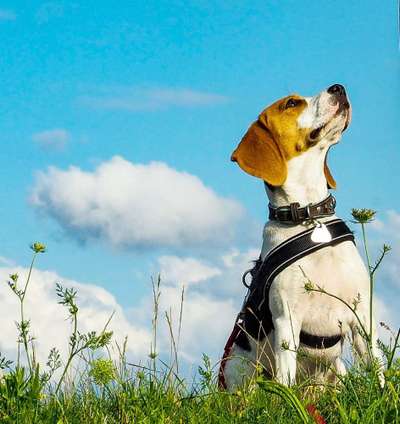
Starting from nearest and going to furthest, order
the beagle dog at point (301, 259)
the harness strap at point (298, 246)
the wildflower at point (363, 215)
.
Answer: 1. the wildflower at point (363, 215)
2. the beagle dog at point (301, 259)
3. the harness strap at point (298, 246)

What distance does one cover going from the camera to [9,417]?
395 cm

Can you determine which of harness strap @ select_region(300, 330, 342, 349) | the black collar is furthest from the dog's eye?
harness strap @ select_region(300, 330, 342, 349)

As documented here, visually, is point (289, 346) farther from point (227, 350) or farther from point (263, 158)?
point (263, 158)

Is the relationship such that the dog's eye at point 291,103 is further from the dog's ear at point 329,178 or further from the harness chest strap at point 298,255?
the harness chest strap at point 298,255

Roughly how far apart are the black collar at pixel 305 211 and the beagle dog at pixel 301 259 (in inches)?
2.4

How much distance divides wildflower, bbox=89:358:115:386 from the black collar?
2633 mm

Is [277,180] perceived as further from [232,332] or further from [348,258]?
[232,332]

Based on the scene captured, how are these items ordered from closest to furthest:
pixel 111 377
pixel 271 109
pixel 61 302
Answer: pixel 61 302 → pixel 111 377 → pixel 271 109

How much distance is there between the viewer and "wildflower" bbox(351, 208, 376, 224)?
353 cm

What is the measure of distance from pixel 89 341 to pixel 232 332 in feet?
10.7

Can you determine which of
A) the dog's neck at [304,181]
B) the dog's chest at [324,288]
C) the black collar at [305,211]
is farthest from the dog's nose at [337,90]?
the dog's chest at [324,288]

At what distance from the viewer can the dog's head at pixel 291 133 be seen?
268 inches

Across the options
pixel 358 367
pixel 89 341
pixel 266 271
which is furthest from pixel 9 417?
pixel 266 271

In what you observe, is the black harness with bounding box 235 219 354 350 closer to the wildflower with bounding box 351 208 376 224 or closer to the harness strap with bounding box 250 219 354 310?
the harness strap with bounding box 250 219 354 310
